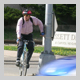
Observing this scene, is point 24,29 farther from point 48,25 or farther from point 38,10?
point 38,10

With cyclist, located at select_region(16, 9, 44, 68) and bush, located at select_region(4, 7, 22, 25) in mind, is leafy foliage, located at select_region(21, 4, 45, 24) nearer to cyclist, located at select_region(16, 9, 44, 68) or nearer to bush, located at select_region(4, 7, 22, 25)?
bush, located at select_region(4, 7, 22, 25)

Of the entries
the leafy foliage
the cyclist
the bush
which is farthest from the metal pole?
the bush

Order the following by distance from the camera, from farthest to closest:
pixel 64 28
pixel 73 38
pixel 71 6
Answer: pixel 64 28 < pixel 71 6 < pixel 73 38

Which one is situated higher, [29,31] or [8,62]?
[29,31]

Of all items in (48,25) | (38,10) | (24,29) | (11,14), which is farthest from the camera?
(38,10)

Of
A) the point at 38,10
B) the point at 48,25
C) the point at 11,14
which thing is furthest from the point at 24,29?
the point at 38,10

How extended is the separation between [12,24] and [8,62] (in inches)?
917

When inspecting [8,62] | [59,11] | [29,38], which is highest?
[59,11]

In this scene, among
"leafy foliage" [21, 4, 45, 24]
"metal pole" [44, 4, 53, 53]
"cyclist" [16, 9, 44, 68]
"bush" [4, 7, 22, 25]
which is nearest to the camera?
"cyclist" [16, 9, 44, 68]

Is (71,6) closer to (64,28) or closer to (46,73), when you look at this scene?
(64,28)

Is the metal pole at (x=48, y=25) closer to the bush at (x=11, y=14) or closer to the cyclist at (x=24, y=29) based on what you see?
the cyclist at (x=24, y=29)

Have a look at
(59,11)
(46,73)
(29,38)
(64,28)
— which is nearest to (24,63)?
(29,38)

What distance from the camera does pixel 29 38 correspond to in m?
7.25

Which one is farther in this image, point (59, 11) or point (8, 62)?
point (59, 11)
